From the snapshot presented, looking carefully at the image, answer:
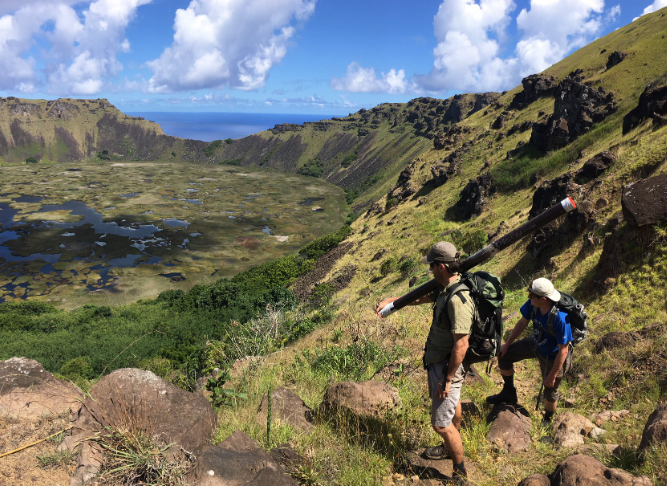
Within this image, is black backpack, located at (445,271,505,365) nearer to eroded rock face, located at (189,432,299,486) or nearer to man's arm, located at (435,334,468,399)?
man's arm, located at (435,334,468,399)

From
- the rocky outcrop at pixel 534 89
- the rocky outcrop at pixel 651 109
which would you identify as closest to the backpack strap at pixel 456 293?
the rocky outcrop at pixel 651 109

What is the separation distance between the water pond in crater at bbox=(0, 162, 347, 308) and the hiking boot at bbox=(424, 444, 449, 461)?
4408 cm

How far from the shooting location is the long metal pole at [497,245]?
381 centimetres

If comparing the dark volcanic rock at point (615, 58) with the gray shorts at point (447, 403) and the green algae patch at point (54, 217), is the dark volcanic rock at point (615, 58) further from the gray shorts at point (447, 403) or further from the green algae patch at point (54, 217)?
the green algae patch at point (54, 217)

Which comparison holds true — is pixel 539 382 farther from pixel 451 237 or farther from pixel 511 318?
pixel 451 237

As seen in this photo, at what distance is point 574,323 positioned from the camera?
4.77m

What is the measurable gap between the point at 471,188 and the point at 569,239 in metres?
23.9

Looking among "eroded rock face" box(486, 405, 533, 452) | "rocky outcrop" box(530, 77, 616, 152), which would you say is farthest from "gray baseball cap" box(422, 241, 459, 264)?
"rocky outcrop" box(530, 77, 616, 152)

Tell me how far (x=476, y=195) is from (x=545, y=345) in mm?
32219

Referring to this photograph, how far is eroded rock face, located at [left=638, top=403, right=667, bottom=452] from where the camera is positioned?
3227 mm

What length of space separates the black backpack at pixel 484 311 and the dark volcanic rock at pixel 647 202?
6.25 metres

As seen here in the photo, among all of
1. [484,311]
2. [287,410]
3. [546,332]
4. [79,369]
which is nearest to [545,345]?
[546,332]

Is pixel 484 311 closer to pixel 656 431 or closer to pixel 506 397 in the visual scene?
pixel 656 431

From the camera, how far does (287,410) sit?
4.97 meters
